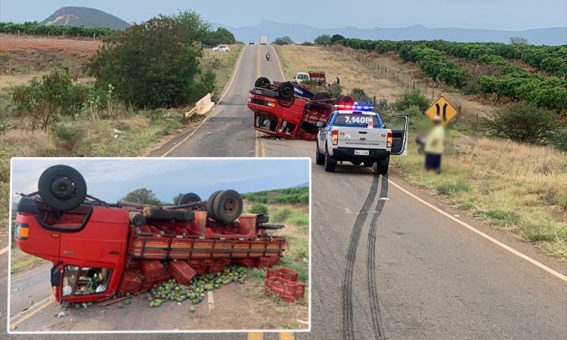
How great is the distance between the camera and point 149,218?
3.31 meters

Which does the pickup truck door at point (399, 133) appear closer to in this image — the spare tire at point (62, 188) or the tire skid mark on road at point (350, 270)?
the spare tire at point (62, 188)

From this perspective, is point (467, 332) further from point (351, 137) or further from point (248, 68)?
point (248, 68)

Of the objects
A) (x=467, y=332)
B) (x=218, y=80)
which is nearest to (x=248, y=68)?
(x=218, y=80)

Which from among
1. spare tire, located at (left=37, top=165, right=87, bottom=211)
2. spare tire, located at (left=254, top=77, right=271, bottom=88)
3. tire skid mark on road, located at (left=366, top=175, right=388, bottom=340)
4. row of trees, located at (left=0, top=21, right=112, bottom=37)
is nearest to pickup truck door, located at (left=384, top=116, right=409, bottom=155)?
spare tire, located at (left=37, top=165, right=87, bottom=211)

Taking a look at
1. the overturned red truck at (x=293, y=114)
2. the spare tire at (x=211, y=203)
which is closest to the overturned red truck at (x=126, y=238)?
the spare tire at (x=211, y=203)

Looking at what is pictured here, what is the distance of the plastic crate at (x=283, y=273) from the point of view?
3721mm

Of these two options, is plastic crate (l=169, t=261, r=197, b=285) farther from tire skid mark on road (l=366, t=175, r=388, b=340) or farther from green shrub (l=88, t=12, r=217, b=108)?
green shrub (l=88, t=12, r=217, b=108)

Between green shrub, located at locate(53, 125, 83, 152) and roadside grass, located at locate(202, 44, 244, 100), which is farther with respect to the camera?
roadside grass, located at locate(202, 44, 244, 100)

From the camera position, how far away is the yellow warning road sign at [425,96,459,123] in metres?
1.52

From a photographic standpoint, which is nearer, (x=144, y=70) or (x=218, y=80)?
(x=144, y=70)

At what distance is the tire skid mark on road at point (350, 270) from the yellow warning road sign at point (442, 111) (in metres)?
6.37

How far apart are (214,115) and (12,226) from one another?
40.8 meters

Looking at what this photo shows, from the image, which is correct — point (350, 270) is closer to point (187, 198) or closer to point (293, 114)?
point (187, 198)

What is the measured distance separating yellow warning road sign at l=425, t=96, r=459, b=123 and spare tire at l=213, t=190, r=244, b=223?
1.77 metres
